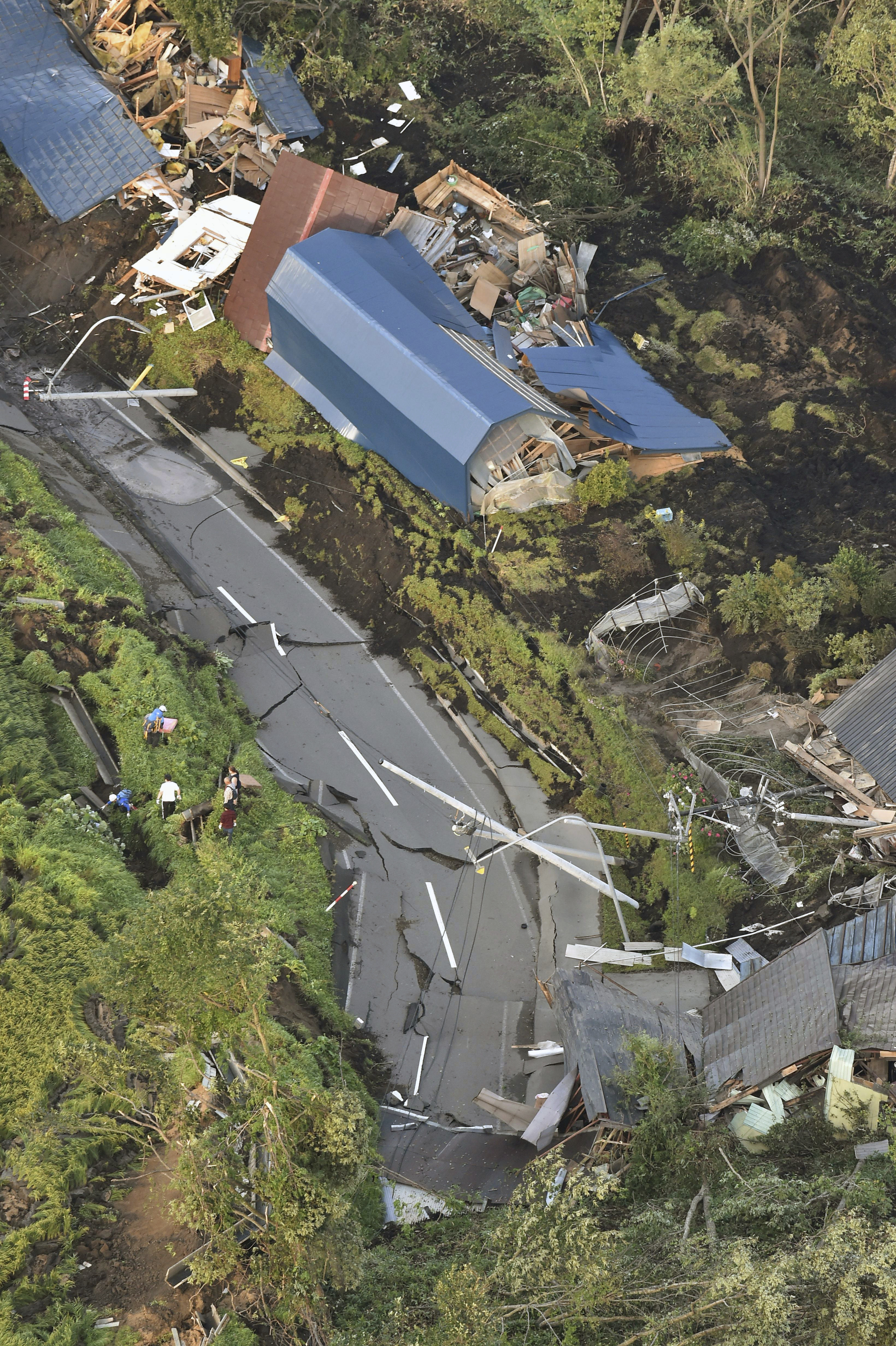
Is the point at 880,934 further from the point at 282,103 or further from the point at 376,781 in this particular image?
the point at 282,103

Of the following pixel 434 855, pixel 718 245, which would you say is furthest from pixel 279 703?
pixel 718 245

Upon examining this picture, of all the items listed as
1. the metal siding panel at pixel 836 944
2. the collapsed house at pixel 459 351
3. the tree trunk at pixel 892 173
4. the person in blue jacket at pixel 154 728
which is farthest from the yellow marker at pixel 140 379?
the tree trunk at pixel 892 173

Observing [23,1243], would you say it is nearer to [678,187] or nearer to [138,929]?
[138,929]

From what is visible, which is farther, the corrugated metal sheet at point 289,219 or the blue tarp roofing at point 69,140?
the blue tarp roofing at point 69,140

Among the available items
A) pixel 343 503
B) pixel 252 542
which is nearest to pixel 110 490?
pixel 252 542

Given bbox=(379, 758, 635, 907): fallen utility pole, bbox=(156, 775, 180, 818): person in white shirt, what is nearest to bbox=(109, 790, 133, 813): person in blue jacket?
bbox=(156, 775, 180, 818): person in white shirt

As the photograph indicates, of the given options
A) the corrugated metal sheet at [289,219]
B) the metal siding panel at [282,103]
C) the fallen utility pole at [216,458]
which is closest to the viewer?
the fallen utility pole at [216,458]

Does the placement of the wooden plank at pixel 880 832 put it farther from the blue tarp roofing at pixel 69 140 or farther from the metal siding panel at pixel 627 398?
the blue tarp roofing at pixel 69 140
